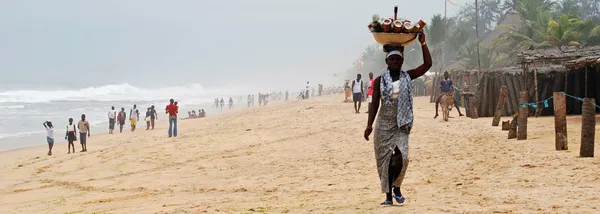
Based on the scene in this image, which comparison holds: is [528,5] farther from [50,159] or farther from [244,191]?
[244,191]

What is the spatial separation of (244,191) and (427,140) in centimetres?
594

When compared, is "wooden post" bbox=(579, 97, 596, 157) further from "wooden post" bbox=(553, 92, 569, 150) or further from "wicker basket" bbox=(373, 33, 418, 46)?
"wicker basket" bbox=(373, 33, 418, 46)

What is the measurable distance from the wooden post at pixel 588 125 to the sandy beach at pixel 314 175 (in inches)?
7.8

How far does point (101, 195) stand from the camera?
1070 cm

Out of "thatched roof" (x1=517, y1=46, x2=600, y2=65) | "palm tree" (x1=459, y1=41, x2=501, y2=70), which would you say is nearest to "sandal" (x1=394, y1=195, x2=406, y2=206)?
"thatched roof" (x1=517, y1=46, x2=600, y2=65)

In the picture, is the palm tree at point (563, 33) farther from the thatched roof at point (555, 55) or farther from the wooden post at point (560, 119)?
the wooden post at point (560, 119)

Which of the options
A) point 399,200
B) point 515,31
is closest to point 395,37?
point 399,200

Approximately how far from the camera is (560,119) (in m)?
10.3

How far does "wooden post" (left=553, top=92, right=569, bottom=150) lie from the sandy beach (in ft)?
0.69

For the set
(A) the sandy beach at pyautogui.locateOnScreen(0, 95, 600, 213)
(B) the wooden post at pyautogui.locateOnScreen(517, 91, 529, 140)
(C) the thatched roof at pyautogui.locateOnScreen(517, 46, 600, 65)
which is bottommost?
(A) the sandy beach at pyautogui.locateOnScreen(0, 95, 600, 213)

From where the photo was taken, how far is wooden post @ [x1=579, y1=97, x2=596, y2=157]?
917cm

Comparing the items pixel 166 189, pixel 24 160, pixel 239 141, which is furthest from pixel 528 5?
pixel 166 189

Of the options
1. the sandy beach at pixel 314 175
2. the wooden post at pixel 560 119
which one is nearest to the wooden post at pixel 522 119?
the sandy beach at pixel 314 175

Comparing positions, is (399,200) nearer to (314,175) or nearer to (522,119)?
(314,175)
